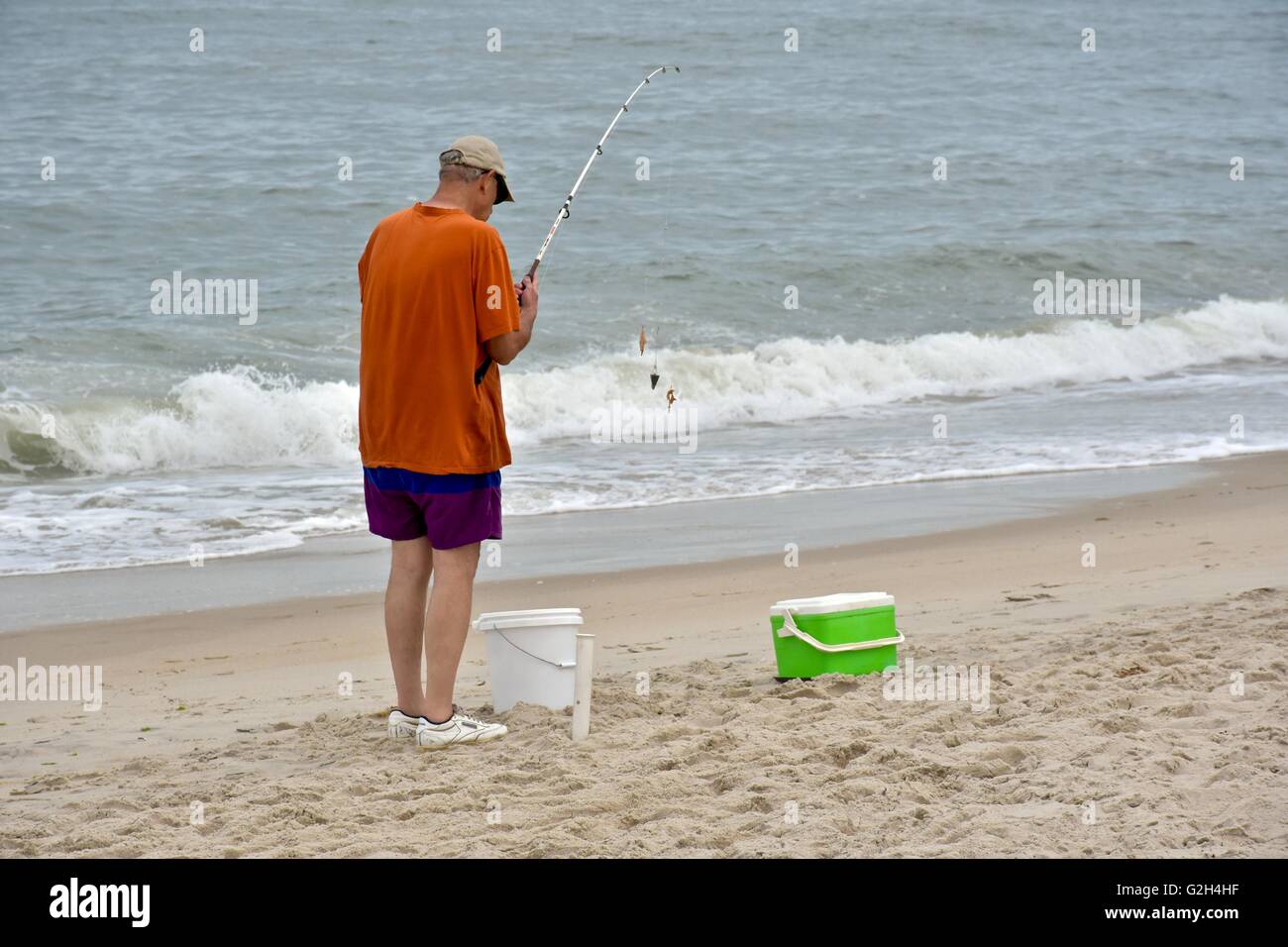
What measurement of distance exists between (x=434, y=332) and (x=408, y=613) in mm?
827

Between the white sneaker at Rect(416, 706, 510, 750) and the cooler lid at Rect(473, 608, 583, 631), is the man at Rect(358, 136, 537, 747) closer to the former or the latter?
the white sneaker at Rect(416, 706, 510, 750)

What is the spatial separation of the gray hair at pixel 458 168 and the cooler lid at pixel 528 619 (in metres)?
1.28

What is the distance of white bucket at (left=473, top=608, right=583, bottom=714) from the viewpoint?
427cm

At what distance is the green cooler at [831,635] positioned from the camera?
4.49 metres

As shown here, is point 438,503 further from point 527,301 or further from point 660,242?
point 660,242

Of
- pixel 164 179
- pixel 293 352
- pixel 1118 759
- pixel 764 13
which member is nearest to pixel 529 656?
pixel 1118 759

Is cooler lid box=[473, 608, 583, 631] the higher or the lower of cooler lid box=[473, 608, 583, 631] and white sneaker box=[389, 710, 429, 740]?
the higher

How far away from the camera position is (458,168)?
3.82 metres

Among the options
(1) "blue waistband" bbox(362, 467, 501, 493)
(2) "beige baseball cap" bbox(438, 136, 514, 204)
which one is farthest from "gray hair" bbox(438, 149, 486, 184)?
(1) "blue waistband" bbox(362, 467, 501, 493)

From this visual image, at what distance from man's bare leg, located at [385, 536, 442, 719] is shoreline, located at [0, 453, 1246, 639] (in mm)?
2438

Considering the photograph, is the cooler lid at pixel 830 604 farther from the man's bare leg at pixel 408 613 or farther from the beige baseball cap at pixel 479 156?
the beige baseball cap at pixel 479 156

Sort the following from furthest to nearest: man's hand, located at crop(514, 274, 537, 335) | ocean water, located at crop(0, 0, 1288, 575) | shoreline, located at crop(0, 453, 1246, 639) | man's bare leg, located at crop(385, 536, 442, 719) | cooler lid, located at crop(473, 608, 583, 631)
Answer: ocean water, located at crop(0, 0, 1288, 575)
shoreline, located at crop(0, 453, 1246, 639)
cooler lid, located at crop(473, 608, 583, 631)
man's bare leg, located at crop(385, 536, 442, 719)
man's hand, located at crop(514, 274, 537, 335)
